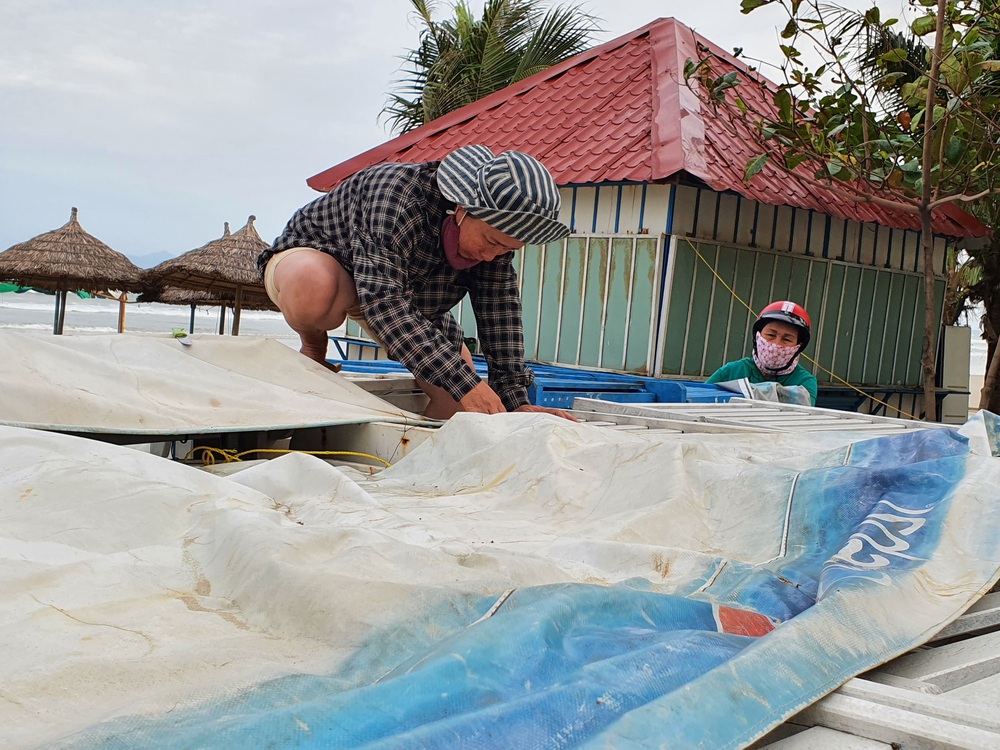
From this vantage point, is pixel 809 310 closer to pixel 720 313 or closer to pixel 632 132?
pixel 720 313

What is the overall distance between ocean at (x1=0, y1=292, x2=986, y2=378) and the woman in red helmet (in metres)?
24.0

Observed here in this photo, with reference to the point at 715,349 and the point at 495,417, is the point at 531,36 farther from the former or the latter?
the point at 495,417

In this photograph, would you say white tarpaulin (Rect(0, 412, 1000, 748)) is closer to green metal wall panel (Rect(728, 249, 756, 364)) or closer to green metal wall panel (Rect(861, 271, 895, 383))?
green metal wall panel (Rect(728, 249, 756, 364))

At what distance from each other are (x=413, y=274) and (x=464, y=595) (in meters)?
2.31

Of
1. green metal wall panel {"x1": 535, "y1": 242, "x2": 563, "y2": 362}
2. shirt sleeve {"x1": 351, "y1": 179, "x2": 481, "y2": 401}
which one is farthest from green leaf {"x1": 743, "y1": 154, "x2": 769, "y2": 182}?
shirt sleeve {"x1": 351, "y1": 179, "x2": 481, "y2": 401}

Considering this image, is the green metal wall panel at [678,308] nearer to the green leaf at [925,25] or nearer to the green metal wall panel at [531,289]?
the green metal wall panel at [531,289]

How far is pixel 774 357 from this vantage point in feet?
18.2

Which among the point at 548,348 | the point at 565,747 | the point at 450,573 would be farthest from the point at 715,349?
the point at 565,747

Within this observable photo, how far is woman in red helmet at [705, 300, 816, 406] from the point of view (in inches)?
214

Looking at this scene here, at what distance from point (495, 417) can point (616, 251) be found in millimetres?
4444

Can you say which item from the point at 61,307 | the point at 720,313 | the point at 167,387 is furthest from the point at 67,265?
the point at 167,387

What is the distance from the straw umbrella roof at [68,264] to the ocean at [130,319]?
14.7 m

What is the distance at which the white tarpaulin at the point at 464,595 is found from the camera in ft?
3.07

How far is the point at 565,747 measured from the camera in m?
0.88
